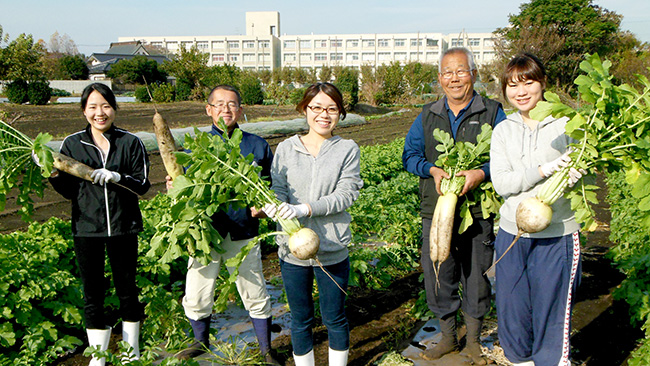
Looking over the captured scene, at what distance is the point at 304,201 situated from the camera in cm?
273

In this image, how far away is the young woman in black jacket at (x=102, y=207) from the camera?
2.96 meters

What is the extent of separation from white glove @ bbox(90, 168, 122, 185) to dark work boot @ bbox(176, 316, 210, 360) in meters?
1.07

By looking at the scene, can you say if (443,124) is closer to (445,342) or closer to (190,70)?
(445,342)

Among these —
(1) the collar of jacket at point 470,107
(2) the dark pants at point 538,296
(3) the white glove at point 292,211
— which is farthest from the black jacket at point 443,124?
(3) the white glove at point 292,211

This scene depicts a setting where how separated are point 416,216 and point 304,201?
12.0 ft

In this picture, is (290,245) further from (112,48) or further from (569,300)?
(112,48)

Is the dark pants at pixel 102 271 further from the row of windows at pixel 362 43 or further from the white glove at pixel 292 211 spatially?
the row of windows at pixel 362 43

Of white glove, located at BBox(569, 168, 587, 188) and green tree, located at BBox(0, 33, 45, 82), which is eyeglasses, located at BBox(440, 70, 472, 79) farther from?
green tree, located at BBox(0, 33, 45, 82)

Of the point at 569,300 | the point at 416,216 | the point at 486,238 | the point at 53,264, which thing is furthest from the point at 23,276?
the point at 416,216

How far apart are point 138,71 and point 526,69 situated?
40.0 meters

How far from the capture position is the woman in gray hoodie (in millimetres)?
2500

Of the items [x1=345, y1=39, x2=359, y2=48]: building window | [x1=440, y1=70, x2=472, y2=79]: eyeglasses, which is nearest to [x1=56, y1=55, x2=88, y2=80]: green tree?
[x1=440, y1=70, x2=472, y2=79]: eyeglasses

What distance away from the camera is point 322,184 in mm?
2689

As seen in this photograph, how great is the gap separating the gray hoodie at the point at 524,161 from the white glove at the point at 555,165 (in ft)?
0.12
